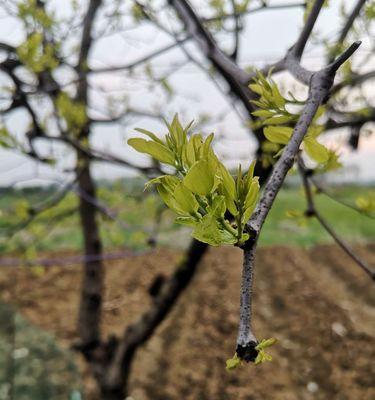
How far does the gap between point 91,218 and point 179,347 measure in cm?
209

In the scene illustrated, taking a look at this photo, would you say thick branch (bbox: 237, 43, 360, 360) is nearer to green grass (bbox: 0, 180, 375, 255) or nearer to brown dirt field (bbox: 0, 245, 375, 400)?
green grass (bbox: 0, 180, 375, 255)

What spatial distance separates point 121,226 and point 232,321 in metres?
3.05

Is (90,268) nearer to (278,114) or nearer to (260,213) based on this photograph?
(278,114)

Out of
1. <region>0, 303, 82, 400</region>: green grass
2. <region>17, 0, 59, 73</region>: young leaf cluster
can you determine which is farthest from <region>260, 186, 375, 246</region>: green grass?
<region>17, 0, 59, 73</region>: young leaf cluster

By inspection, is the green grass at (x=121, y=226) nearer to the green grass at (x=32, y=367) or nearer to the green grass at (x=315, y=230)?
the green grass at (x=315, y=230)

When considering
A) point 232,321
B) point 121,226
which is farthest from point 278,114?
point 232,321

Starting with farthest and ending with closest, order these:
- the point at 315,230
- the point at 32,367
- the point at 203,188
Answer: the point at 315,230, the point at 32,367, the point at 203,188

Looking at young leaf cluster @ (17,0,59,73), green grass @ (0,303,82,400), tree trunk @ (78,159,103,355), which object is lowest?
green grass @ (0,303,82,400)

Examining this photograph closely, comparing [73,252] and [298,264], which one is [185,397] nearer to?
[298,264]

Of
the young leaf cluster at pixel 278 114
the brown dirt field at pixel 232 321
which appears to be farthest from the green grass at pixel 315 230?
the young leaf cluster at pixel 278 114

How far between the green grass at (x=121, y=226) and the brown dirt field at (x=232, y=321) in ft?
2.93

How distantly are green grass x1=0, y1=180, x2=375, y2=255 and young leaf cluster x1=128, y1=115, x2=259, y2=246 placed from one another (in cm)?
136

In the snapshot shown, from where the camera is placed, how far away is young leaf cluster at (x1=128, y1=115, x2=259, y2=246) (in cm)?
48

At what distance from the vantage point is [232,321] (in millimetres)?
5809
